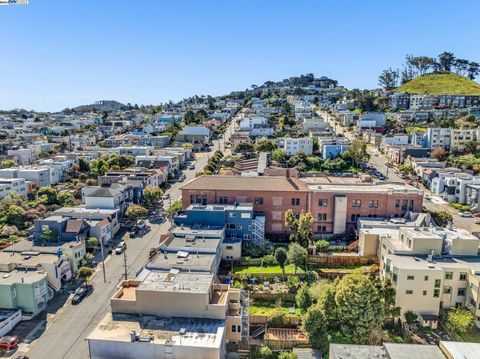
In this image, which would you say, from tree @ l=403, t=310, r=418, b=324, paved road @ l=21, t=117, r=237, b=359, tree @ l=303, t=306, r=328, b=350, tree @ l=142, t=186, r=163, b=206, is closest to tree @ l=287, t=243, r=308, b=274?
tree @ l=303, t=306, r=328, b=350

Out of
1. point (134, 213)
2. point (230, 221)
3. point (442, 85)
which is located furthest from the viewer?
point (442, 85)

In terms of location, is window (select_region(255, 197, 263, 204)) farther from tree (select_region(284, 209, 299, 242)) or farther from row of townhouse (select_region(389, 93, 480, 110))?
row of townhouse (select_region(389, 93, 480, 110))

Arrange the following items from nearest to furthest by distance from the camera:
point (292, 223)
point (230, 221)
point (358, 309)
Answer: point (358, 309) → point (292, 223) → point (230, 221)

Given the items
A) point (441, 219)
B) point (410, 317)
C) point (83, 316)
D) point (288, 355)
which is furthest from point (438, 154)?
point (83, 316)

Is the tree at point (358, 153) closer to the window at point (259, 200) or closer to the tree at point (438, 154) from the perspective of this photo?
the tree at point (438, 154)

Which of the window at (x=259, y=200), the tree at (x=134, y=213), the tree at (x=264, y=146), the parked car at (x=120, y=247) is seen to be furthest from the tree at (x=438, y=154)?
the parked car at (x=120, y=247)

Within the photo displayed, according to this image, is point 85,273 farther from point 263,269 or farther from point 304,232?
point 304,232
